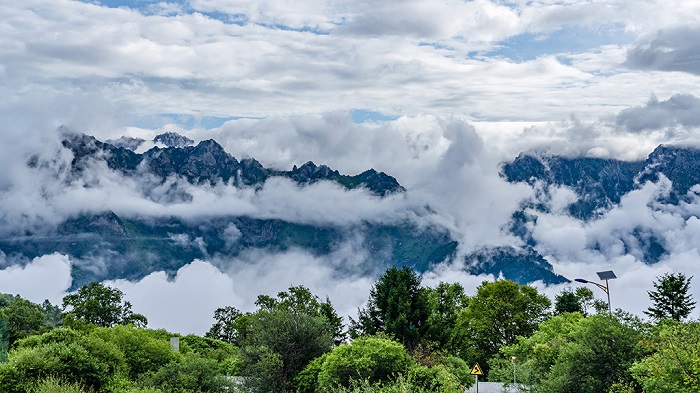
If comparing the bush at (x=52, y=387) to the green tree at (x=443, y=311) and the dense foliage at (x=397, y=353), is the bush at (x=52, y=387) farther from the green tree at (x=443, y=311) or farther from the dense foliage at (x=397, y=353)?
the green tree at (x=443, y=311)

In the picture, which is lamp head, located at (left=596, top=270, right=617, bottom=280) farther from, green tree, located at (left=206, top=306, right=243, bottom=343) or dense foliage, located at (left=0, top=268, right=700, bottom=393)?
green tree, located at (left=206, top=306, right=243, bottom=343)

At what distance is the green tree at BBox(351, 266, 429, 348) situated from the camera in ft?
259

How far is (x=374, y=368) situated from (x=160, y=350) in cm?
2548

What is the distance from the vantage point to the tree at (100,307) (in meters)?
120

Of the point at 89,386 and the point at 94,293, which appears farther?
the point at 94,293

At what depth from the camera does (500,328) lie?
325 feet

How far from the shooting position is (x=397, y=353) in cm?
5572

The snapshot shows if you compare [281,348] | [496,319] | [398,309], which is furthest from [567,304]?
[281,348]

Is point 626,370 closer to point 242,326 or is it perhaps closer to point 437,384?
point 437,384

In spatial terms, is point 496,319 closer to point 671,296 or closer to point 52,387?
point 671,296

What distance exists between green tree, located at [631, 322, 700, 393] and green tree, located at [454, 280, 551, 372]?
56.3 meters

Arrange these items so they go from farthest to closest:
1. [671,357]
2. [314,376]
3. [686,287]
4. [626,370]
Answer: [686,287]
[314,376]
[626,370]
[671,357]

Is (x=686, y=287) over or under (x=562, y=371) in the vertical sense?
over

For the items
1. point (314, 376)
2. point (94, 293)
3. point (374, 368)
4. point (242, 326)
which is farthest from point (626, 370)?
point (94, 293)
